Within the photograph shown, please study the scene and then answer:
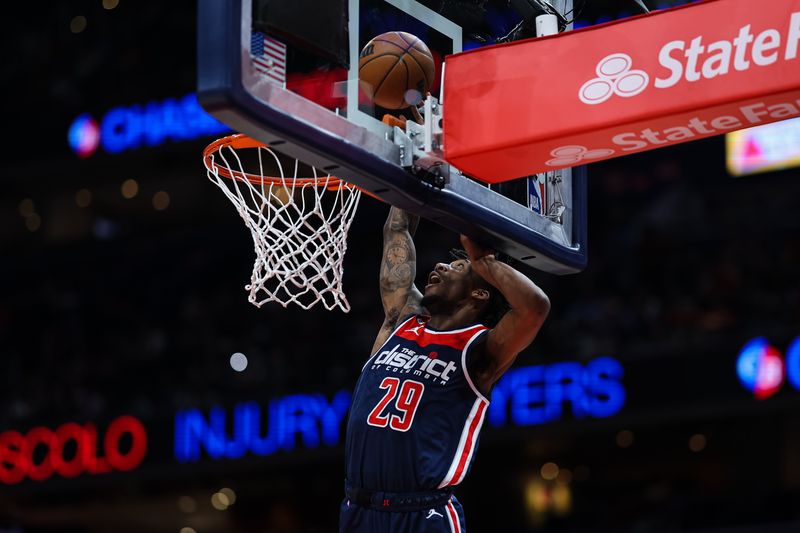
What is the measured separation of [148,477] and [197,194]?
6733 millimetres

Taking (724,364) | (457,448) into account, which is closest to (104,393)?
(724,364)

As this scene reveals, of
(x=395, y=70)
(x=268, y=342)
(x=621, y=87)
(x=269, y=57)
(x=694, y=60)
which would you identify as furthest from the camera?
(x=268, y=342)

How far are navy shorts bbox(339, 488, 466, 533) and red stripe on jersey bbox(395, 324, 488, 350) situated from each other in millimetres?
616

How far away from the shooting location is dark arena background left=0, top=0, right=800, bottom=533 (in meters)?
11.9

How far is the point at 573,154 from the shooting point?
4426mm

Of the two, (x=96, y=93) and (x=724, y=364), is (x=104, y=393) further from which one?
(x=724, y=364)

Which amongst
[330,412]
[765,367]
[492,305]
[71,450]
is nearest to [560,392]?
[765,367]

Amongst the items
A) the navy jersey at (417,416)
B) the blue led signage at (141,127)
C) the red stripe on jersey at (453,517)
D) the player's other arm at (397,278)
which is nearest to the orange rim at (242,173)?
the player's other arm at (397,278)

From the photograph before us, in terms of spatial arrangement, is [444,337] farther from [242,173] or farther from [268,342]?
[268,342]

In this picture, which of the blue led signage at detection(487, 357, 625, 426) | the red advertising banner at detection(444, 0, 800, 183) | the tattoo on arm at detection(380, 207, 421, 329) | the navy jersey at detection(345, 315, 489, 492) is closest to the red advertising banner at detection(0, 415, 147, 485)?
the blue led signage at detection(487, 357, 625, 426)

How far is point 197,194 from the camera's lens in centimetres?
1945

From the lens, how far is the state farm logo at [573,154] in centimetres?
438

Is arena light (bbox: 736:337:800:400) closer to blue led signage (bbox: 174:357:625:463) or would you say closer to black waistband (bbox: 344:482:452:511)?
blue led signage (bbox: 174:357:625:463)

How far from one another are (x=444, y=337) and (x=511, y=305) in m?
0.39
